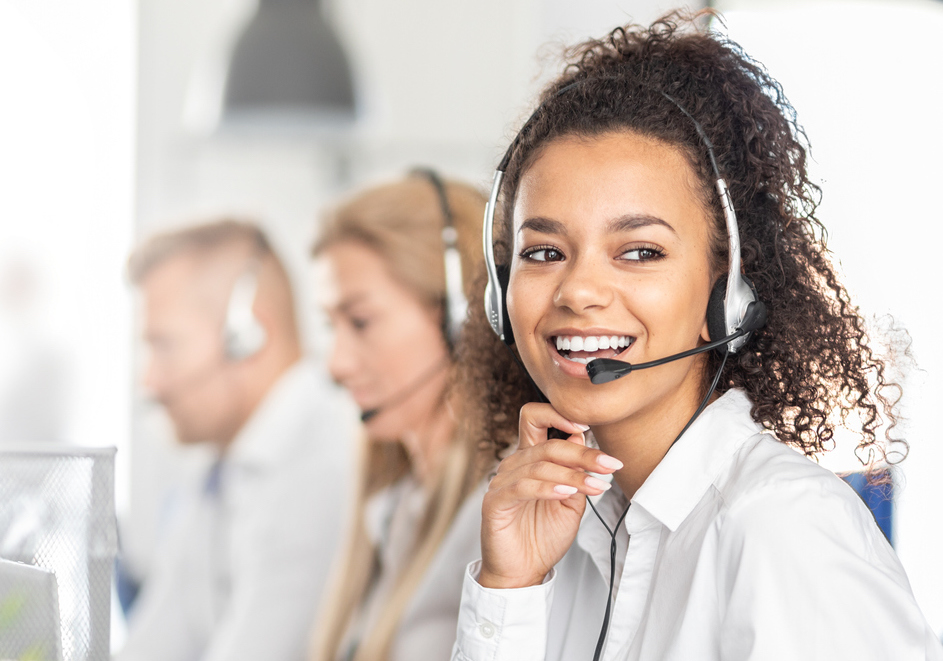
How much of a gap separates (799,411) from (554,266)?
1.11ft

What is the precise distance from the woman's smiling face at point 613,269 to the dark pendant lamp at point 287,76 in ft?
4.84

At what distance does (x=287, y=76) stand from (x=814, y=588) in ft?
6.33

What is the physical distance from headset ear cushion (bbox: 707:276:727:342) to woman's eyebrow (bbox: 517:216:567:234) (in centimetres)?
17

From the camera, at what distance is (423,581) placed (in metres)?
1.59

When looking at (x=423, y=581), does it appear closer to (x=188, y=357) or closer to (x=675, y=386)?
(x=675, y=386)

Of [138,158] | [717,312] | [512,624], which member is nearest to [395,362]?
[512,624]

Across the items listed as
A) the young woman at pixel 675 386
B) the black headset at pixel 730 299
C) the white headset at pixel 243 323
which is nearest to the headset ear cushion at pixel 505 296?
the young woman at pixel 675 386

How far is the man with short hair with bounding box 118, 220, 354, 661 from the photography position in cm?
197

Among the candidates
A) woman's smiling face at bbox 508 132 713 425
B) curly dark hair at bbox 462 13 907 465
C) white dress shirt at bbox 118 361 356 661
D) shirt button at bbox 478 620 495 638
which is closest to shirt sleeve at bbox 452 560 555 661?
shirt button at bbox 478 620 495 638

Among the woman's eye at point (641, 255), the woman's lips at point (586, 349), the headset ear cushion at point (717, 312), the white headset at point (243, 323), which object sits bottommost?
the white headset at point (243, 323)

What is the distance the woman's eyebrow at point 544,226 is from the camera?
2.98ft

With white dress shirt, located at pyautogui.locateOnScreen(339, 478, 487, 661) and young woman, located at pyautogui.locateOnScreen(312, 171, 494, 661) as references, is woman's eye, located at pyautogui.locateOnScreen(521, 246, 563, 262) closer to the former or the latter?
white dress shirt, located at pyautogui.locateOnScreen(339, 478, 487, 661)

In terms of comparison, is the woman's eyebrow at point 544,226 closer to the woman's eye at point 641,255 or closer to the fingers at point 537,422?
the woman's eye at point 641,255

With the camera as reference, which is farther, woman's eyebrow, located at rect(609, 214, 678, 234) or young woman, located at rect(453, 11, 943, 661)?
woman's eyebrow, located at rect(609, 214, 678, 234)
